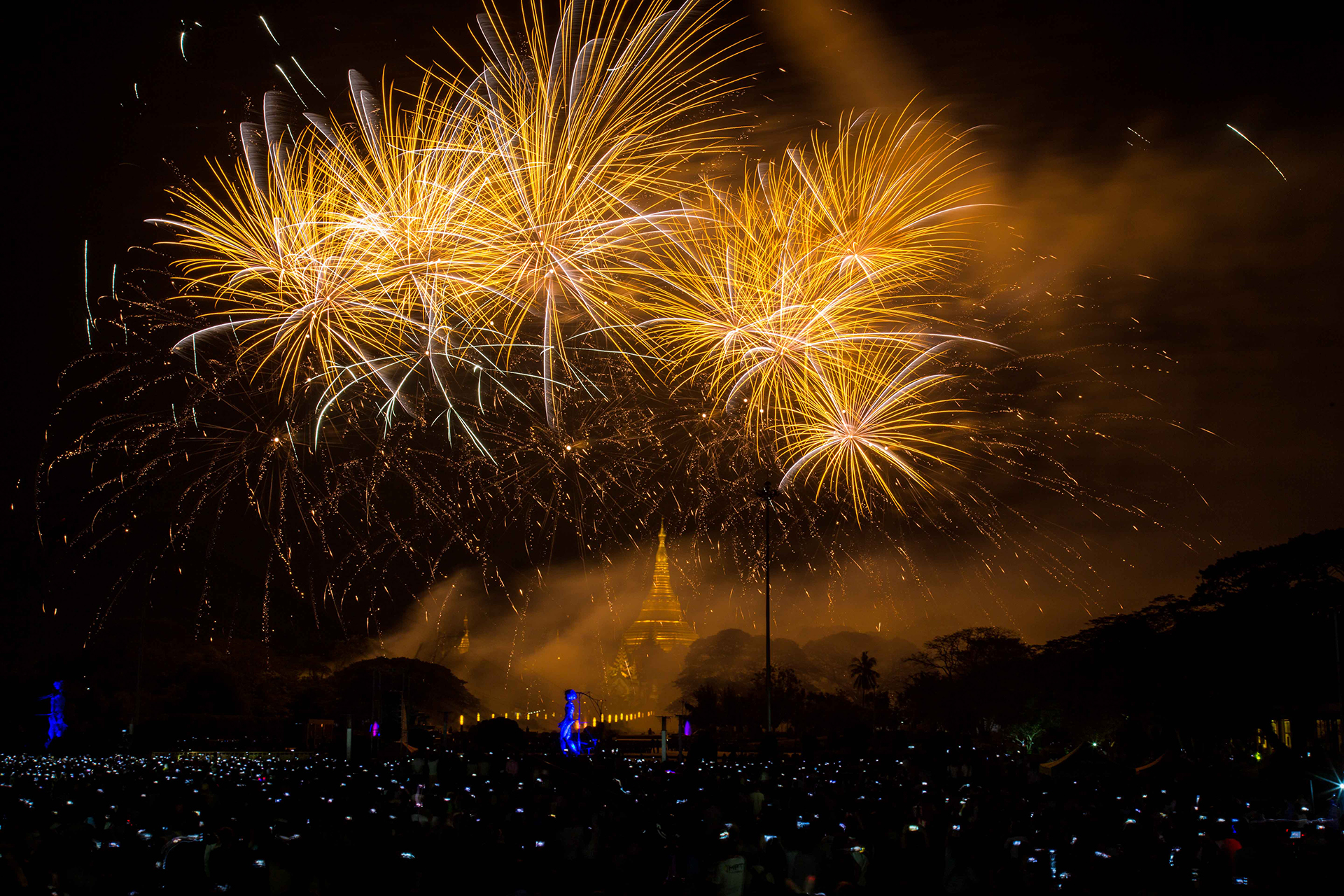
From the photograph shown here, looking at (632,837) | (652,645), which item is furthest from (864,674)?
(632,837)

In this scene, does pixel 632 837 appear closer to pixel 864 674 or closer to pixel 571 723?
pixel 571 723

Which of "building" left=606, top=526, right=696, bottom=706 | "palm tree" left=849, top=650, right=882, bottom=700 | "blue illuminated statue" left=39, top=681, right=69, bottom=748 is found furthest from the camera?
"building" left=606, top=526, right=696, bottom=706

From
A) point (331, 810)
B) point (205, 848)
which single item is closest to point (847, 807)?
point (331, 810)

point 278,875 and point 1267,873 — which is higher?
point 278,875

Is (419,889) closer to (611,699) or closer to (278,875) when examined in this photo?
(278,875)

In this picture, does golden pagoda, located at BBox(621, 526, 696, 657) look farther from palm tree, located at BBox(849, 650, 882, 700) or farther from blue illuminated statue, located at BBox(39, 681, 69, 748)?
blue illuminated statue, located at BBox(39, 681, 69, 748)

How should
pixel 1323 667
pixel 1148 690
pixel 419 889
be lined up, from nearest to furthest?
1. pixel 419 889
2. pixel 1323 667
3. pixel 1148 690

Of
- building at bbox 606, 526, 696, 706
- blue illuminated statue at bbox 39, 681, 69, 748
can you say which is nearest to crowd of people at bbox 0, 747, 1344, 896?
blue illuminated statue at bbox 39, 681, 69, 748
